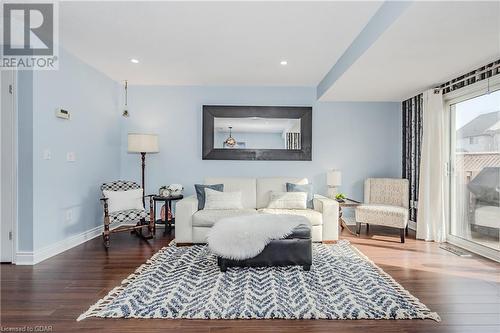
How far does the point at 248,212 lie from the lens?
4055 millimetres

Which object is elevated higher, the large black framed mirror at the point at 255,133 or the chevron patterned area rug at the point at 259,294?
the large black framed mirror at the point at 255,133

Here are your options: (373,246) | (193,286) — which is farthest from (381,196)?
(193,286)

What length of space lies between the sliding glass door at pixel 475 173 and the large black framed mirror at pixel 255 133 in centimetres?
218

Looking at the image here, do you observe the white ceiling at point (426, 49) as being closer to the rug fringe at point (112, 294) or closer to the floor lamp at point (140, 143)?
the floor lamp at point (140, 143)

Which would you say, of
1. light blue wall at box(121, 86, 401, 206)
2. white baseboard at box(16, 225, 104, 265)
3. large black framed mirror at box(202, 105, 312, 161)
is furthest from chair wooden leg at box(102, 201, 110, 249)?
large black framed mirror at box(202, 105, 312, 161)

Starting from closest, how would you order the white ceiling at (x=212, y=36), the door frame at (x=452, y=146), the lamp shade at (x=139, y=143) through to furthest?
the white ceiling at (x=212, y=36) → the door frame at (x=452, y=146) → the lamp shade at (x=139, y=143)

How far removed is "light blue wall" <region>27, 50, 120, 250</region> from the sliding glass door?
17.3 feet

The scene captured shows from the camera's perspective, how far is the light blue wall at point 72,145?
133 inches

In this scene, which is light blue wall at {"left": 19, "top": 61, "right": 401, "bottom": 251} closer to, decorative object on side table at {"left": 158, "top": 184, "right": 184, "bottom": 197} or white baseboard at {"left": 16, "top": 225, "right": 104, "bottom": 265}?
decorative object on side table at {"left": 158, "top": 184, "right": 184, "bottom": 197}

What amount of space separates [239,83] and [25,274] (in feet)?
12.9

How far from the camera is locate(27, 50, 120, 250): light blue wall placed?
11.1ft

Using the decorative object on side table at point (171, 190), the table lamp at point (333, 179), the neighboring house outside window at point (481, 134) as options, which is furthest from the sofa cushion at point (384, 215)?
the decorative object on side table at point (171, 190)

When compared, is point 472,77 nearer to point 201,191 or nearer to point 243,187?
point 243,187

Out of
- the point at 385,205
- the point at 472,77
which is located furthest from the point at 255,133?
the point at 472,77
